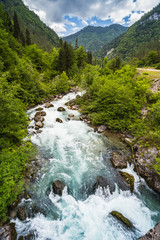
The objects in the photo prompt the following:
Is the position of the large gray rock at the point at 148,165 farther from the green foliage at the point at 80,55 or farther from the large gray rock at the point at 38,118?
the green foliage at the point at 80,55

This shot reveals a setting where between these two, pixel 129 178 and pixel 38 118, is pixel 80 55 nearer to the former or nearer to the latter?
pixel 38 118

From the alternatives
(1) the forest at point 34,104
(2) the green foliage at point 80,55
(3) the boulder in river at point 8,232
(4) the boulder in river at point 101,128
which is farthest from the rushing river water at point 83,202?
(2) the green foliage at point 80,55

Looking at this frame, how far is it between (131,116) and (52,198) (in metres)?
12.5

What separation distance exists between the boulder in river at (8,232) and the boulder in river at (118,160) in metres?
7.91

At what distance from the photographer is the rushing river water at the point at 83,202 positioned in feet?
19.0

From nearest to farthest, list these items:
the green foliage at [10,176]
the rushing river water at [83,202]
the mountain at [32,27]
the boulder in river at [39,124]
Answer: the green foliage at [10,176] < the rushing river water at [83,202] < the boulder in river at [39,124] < the mountain at [32,27]

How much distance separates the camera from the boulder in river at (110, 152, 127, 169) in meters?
9.49

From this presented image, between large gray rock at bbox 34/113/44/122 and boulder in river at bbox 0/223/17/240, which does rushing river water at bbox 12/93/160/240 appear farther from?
large gray rock at bbox 34/113/44/122

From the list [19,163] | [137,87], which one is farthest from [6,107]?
[137,87]

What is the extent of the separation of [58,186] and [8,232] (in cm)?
320

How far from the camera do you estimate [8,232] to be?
5102mm

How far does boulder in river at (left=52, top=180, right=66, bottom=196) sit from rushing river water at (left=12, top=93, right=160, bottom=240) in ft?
0.82

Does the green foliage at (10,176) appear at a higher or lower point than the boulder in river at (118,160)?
higher

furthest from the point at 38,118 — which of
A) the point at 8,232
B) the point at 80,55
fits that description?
the point at 80,55
